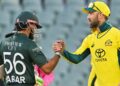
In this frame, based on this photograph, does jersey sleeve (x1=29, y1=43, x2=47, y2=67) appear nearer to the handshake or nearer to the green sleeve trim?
the handshake

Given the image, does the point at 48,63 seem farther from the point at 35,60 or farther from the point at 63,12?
the point at 63,12

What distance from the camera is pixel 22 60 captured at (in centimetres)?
860

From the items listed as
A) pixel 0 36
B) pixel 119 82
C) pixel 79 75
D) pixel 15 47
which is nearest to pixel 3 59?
pixel 15 47

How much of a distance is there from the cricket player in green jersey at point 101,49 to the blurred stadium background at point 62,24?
844cm

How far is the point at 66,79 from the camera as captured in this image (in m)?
18.5

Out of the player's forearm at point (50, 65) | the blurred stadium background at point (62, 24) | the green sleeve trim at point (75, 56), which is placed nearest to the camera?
the player's forearm at point (50, 65)

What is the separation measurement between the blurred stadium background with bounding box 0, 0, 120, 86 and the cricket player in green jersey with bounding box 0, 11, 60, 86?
9176 millimetres

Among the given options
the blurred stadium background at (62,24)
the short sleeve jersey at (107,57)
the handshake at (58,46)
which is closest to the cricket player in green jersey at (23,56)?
the handshake at (58,46)

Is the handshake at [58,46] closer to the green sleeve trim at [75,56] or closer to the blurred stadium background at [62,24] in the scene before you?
the green sleeve trim at [75,56]

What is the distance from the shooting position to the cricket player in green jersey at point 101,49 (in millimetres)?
9188

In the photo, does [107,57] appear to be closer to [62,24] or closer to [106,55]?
[106,55]

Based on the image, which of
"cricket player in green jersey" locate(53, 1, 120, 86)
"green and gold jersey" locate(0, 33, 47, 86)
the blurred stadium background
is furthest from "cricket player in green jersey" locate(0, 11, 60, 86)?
the blurred stadium background

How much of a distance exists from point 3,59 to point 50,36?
1052 centimetres

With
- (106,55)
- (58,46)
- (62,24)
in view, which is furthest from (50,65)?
(62,24)
